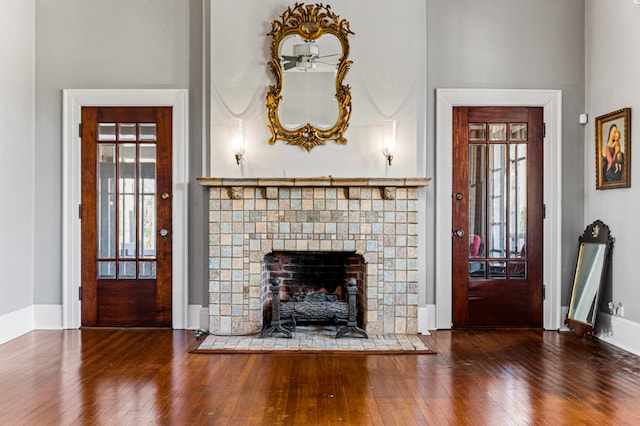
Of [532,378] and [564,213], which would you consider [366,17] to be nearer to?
[564,213]

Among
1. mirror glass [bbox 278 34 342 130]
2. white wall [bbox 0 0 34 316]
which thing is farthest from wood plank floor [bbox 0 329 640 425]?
mirror glass [bbox 278 34 342 130]

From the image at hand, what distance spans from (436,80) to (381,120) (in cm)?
76

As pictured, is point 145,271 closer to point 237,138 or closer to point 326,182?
→ point 237,138

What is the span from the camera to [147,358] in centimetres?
401

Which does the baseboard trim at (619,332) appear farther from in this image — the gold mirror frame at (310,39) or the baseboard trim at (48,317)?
the baseboard trim at (48,317)

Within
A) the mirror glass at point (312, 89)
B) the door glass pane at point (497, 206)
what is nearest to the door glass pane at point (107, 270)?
the mirror glass at point (312, 89)

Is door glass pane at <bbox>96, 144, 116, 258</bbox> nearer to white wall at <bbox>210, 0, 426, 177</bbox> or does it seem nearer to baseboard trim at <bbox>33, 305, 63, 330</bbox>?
baseboard trim at <bbox>33, 305, 63, 330</bbox>

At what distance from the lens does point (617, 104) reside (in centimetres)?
453

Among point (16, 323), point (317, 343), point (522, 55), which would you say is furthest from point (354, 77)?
point (16, 323)

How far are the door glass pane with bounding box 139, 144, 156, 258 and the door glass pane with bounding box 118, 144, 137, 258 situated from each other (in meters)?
0.07

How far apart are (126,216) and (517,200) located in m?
3.84

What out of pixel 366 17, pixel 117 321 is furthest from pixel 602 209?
pixel 117 321

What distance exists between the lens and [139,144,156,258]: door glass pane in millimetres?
5031

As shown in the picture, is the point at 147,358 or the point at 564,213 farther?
the point at 564,213
